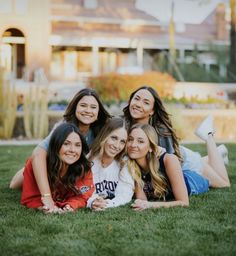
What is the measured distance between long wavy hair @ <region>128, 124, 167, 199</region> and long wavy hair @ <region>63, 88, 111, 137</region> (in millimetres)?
385

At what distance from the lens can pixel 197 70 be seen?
73.2ft

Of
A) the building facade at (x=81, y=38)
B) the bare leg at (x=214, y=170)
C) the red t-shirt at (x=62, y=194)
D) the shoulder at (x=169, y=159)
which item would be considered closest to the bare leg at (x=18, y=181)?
the red t-shirt at (x=62, y=194)

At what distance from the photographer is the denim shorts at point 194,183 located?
5.32m

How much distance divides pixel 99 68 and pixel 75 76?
1.13 metres

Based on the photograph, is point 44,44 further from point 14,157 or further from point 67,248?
point 67,248

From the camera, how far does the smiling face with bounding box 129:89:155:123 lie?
5.23 metres

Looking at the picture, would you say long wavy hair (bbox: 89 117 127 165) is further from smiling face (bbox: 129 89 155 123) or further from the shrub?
the shrub

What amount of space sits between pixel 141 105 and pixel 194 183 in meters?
0.87

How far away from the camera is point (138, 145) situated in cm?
477

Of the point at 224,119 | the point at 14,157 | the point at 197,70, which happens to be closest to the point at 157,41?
the point at 197,70

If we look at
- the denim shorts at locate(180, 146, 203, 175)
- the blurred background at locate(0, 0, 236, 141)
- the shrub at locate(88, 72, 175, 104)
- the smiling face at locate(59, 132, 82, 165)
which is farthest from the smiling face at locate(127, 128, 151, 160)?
the blurred background at locate(0, 0, 236, 141)

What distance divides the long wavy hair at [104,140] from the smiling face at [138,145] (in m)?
0.09

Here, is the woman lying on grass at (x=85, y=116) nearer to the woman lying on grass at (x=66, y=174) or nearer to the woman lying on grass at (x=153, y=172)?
the woman lying on grass at (x=66, y=174)

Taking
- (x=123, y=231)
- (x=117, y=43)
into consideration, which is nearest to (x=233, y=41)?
(x=117, y=43)
